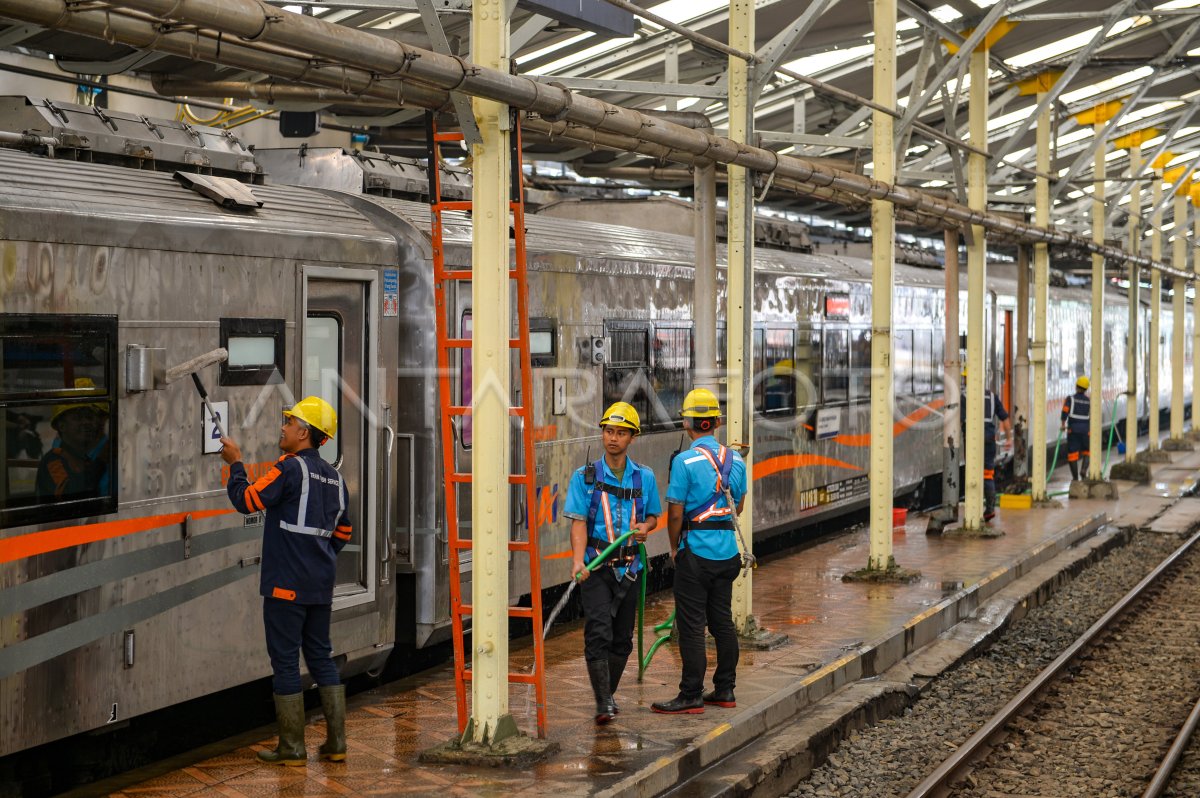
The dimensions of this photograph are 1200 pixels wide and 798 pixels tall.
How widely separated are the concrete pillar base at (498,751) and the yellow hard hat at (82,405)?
243 cm

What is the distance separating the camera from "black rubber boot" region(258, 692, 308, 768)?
7.38 metres

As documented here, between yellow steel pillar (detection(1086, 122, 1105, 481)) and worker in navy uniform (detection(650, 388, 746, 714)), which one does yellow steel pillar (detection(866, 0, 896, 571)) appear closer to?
worker in navy uniform (detection(650, 388, 746, 714))

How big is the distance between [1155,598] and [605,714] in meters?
9.85

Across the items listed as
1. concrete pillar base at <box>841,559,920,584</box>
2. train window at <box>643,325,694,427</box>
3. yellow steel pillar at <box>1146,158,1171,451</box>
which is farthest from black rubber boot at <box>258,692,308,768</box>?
yellow steel pillar at <box>1146,158,1171,451</box>

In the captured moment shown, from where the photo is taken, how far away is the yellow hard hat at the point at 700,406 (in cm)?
853

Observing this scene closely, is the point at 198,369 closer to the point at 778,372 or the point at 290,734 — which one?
the point at 290,734

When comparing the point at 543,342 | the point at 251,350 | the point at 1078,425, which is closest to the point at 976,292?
the point at 543,342

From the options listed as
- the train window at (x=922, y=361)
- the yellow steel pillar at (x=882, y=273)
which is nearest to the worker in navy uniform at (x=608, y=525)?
the yellow steel pillar at (x=882, y=273)

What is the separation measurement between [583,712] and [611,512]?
1416mm

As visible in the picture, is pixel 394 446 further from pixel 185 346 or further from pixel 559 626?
pixel 559 626

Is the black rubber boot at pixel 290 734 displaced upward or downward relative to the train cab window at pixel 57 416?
downward

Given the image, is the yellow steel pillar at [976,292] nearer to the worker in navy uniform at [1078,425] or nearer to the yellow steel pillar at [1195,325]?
the worker in navy uniform at [1078,425]

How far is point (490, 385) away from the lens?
23.8 feet

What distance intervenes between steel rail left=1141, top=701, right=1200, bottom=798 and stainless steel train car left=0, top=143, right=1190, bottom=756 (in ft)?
14.3
